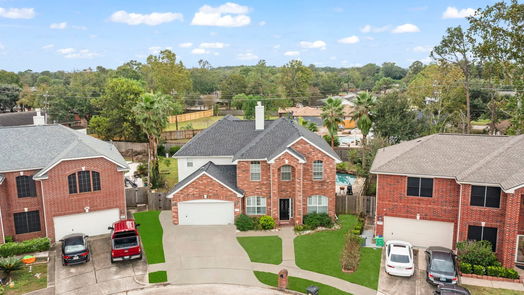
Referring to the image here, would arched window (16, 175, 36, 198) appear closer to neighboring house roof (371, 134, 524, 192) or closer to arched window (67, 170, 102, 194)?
arched window (67, 170, 102, 194)

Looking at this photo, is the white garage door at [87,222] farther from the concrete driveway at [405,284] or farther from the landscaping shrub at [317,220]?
the concrete driveway at [405,284]

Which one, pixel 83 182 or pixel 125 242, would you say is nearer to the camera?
pixel 125 242

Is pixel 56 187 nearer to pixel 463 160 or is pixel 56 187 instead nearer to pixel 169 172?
pixel 169 172

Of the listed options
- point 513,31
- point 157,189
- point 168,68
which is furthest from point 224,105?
point 513,31

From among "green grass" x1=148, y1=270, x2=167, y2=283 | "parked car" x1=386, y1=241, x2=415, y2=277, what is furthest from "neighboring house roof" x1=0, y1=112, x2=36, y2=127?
"parked car" x1=386, y1=241, x2=415, y2=277

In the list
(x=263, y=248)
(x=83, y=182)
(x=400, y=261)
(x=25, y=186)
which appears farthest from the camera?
(x=83, y=182)

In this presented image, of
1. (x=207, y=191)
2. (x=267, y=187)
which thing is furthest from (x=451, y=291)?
(x=207, y=191)

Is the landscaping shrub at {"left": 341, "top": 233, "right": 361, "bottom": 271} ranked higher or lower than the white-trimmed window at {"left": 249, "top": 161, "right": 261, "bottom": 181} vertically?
lower

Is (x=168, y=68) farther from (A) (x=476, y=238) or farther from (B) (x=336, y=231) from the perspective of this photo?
(A) (x=476, y=238)
